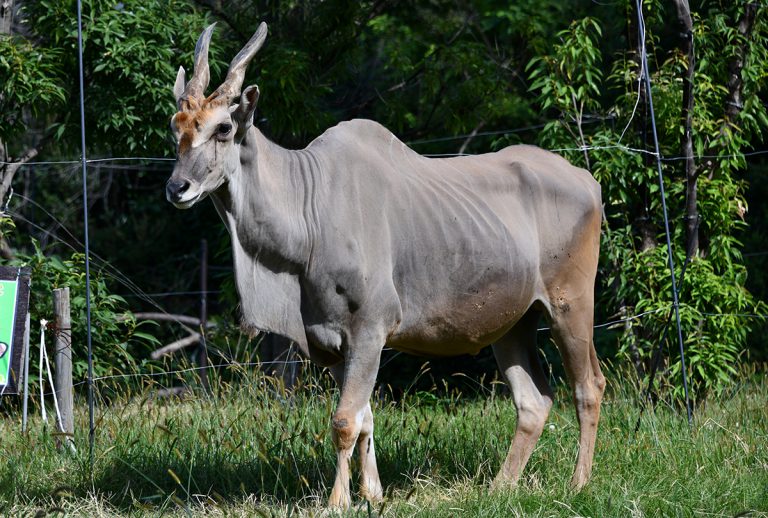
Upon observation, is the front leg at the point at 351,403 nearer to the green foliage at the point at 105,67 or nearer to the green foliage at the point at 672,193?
the green foliage at the point at 672,193

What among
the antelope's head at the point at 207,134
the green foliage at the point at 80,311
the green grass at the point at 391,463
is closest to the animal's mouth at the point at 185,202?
the antelope's head at the point at 207,134

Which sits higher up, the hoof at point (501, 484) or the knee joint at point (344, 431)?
the knee joint at point (344, 431)

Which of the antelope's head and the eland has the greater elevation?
the antelope's head

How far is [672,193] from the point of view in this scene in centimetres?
816

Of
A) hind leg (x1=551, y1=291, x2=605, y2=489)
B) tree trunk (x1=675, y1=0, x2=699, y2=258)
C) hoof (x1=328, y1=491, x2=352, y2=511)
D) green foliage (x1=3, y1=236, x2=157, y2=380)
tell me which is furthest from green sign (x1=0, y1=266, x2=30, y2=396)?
tree trunk (x1=675, y1=0, x2=699, y2=258)

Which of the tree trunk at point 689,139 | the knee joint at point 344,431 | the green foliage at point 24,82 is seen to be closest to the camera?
the knee joint at point 344,431

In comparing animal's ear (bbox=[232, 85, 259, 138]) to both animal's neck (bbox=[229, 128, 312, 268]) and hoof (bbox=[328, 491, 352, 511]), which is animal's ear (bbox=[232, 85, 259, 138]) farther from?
hoof (bbox=[328, 491, 352, 511])

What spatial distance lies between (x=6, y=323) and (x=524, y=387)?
3.15m

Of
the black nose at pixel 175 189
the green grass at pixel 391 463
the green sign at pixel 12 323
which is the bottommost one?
the green grass at pixel 391 463

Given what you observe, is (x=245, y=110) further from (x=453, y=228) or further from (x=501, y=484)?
(x=501, y=484)

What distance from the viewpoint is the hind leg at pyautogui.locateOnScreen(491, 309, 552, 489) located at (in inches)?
236

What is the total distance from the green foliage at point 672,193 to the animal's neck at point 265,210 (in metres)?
3.23

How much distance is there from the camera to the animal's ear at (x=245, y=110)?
5074mm

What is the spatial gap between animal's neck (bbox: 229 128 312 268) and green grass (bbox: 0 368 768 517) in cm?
94
